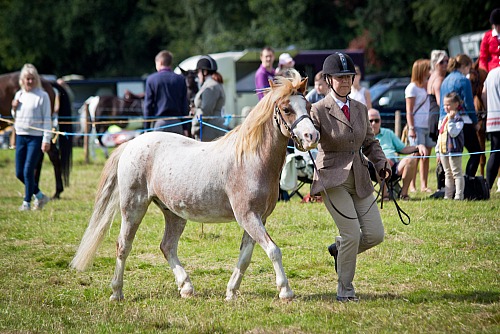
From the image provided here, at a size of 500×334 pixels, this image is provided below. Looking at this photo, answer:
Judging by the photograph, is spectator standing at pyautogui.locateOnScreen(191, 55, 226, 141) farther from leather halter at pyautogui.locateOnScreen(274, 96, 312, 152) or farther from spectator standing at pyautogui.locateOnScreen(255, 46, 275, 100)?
leather halter at pyautogui.locateOnScreen(274, 96, 312, 152)

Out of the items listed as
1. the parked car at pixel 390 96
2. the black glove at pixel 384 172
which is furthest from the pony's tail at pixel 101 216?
the parked car at pixel 390 96

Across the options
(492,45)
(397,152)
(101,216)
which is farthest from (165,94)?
(492,45)

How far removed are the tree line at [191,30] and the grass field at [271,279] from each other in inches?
838

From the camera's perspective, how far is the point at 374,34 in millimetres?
33344

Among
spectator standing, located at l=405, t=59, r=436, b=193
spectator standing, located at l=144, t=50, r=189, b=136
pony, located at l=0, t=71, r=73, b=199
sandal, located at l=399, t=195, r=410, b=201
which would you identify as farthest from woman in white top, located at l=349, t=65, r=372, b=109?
pony, located at l=0, t=71, r=73, b=199

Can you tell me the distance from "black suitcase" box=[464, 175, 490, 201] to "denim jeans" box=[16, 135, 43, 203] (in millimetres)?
6641

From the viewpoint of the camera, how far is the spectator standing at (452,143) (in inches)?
430

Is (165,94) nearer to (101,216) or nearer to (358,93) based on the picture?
(358,93)

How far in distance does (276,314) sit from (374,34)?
94.3 ft

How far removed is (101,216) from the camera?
→ 23.6ft

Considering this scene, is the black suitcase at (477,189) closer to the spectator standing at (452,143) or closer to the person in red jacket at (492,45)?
the spectator standing at (452,143)

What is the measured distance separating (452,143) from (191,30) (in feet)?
94.6

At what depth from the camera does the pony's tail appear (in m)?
7.12

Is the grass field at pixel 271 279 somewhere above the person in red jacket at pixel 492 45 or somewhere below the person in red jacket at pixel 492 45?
below
